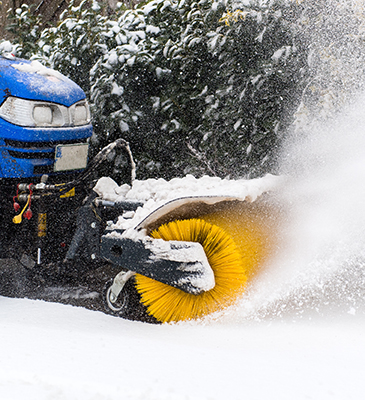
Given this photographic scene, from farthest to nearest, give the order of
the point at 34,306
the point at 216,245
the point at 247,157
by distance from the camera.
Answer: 1. the point at 247,157
2. the point at 34,306
3. the point at 216,245

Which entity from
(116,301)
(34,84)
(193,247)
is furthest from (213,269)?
(34,84)

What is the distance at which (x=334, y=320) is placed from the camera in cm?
182

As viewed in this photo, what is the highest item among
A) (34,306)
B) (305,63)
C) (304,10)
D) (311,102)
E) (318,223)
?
(304,10)

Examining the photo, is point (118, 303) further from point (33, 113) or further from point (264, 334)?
point (33, 113)

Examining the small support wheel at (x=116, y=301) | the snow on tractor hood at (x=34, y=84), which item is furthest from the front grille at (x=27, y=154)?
the small support wheel at (x=116, y=301)

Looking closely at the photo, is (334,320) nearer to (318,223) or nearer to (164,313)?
(318,223)

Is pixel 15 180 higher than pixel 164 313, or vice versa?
pixel 15 180

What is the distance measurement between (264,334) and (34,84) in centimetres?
153

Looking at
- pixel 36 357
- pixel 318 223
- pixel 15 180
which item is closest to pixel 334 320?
pixel 318 223

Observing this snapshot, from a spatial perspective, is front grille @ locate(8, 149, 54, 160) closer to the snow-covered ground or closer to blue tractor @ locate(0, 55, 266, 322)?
blue tractor @ locate(0, 55, 266, 322)

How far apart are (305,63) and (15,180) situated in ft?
6.23

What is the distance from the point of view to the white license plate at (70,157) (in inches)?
87.7

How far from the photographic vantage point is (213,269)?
5.97ft

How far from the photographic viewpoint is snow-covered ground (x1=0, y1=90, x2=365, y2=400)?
1151mm
